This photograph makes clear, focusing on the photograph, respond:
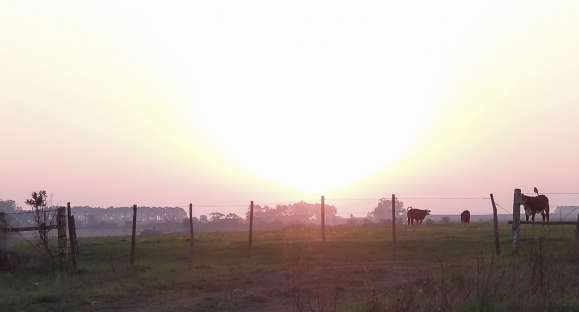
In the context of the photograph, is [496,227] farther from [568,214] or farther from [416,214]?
[416,214]

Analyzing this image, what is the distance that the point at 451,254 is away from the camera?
23.9m

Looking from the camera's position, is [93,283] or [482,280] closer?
[482,280]

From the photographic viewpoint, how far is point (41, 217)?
20.9 metres

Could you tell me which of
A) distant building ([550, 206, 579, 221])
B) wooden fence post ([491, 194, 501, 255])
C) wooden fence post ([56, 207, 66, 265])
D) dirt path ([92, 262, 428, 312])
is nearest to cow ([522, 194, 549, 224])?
distant building ([550, 206, 579, 221])

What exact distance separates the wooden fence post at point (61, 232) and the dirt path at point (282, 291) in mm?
6374

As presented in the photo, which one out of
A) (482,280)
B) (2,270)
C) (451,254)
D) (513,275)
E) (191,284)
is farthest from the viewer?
(451,254)

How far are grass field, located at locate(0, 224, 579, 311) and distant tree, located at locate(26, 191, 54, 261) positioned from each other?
78cm

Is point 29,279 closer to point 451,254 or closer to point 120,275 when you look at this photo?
point 120,275

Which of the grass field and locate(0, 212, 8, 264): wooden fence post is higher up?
locate(0, 212, 8, 264): wooden fence post

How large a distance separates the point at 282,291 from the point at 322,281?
1605 millimetres

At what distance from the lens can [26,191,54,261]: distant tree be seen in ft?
67.3

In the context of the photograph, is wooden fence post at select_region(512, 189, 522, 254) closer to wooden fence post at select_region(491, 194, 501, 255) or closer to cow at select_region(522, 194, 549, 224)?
wooden fence post at select_region(491, 194, 501, 255)

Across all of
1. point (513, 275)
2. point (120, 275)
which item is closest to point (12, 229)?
point (120, 275)

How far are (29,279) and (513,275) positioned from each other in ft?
44.9
